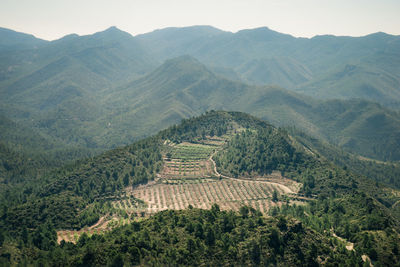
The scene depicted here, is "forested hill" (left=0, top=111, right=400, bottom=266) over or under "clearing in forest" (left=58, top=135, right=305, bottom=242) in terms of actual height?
over

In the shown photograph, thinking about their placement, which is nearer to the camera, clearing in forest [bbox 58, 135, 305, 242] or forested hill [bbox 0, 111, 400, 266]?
forested hill [bbox 0, 111, 400, 266]

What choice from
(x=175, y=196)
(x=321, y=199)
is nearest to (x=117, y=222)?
(x=175, y=196)

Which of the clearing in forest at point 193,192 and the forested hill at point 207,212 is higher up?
the forested hill at point 207,212

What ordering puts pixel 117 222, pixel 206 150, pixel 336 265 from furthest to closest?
pixel 206 150 → pixel 117 222 → pixel 336 265

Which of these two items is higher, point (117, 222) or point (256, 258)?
point (256, 258)

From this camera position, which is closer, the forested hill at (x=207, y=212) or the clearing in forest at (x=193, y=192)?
the forested hill at (x=207, y=212)

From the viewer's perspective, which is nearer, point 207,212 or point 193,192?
point 207,212

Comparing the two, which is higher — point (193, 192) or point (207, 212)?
point (207, 212)

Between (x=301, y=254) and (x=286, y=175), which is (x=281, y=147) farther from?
(x=301, y=254)
